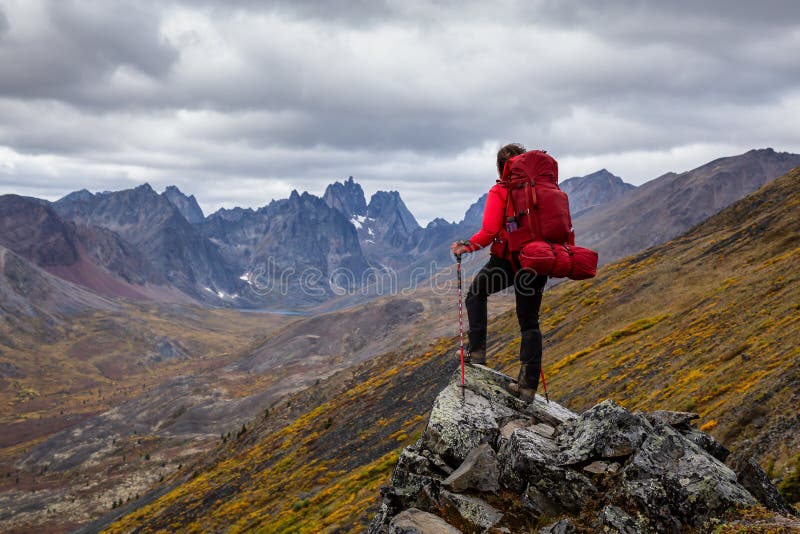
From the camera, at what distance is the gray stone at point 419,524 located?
8531mm

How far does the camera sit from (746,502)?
7.48 metres

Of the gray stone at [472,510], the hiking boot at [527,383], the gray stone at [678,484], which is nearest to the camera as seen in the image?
the gray stone at [678,484]

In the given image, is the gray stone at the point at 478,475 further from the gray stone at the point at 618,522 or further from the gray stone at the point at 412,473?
the gray stone at the point at 618,522

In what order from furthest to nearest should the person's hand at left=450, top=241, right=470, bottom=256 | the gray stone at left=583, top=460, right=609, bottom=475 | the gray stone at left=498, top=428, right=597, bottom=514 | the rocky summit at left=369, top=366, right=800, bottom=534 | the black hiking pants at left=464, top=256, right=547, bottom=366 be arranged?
the person's hand at left=450, top=241, right=470, bottom=256, the black hiking pants at left=464, top=256, right=547, bottom=366, the gray stone at left=583, top=460, right=609, bottom=475, the gray stone at left=498, top=428, right=597, bottom=514, the rocky summit at left=369, top=366, right=800, bottom=534

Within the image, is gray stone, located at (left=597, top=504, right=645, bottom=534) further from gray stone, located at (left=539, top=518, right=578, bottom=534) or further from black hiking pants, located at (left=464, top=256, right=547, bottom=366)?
black hiking pants, located at (left=464, top=256, right=547, bottom=366)

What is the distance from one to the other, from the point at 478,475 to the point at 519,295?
3420mm

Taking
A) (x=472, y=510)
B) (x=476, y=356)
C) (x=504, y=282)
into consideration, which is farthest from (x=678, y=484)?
(x=476, y=356)

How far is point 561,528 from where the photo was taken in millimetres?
7785

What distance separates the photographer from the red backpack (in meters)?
9.60

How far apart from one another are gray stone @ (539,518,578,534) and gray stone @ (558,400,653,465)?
1.03 m

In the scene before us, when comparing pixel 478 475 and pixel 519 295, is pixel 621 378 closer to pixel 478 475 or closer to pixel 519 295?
pixel 519 295

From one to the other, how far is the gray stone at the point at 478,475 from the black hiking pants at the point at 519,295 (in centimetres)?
224

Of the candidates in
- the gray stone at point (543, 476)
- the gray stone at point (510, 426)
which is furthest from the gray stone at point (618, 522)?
the gray stone at point (510, 426)

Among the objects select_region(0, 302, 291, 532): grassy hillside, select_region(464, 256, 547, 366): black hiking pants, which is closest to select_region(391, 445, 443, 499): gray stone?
select_region(464, 256, 547, 366): black hiking pants
